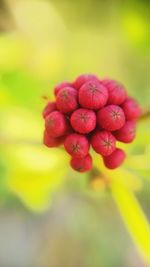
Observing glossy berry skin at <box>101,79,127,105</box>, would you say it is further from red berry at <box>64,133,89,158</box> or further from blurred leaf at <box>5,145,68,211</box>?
blurred leaf at <box>5,145,68,211</box>

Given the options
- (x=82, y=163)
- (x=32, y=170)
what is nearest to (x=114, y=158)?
(x=82, y=163)

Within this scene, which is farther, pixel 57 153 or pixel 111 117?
pixel 57 153

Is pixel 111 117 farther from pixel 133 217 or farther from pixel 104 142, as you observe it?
pixel 133 217

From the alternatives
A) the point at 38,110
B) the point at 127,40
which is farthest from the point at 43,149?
Answer: the point at 127,40

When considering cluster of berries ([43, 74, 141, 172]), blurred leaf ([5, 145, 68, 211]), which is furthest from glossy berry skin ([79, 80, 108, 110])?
blurred leaf ([5, 145, 68, 211])

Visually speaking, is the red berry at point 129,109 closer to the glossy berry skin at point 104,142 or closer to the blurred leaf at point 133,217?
the glossy berry skin at point 104,142
